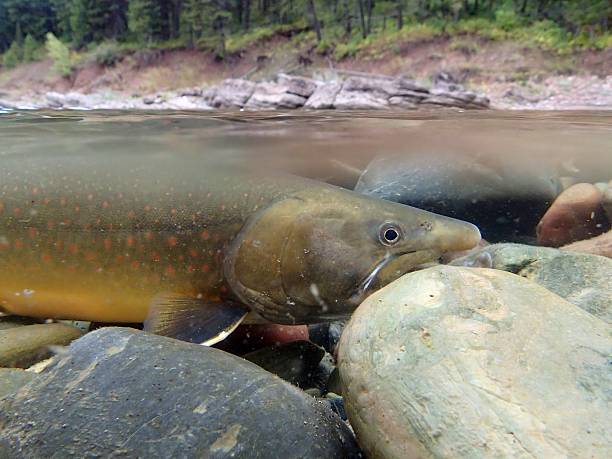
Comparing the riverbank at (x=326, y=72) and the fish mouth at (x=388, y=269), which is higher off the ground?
the fish mouth at (x=388, y=269)

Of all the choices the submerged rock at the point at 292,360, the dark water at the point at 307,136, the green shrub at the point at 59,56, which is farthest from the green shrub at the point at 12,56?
the submerged rock at the point at 292,360

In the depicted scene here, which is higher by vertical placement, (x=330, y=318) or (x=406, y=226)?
(x=406, y=226)

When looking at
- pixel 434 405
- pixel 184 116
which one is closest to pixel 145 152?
pixel 184 116

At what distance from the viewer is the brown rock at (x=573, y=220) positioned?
17.6ft

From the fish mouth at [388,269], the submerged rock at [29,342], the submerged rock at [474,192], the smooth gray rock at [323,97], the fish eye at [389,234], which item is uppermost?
the fish eye at [389,234]

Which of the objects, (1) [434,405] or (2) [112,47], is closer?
(1) [434,405]

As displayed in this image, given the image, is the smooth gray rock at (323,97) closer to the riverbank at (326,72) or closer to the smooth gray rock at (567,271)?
the riverbank at (326,72)

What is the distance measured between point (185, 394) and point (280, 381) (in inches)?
14.2

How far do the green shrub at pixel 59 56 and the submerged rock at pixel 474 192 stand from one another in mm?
41205

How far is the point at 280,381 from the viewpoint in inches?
73.2

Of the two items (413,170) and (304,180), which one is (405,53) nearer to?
(413,170)

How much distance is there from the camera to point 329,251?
2.70 metres

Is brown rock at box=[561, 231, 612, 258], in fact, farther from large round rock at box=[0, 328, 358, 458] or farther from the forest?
the forest

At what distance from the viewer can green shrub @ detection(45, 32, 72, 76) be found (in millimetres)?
40406
